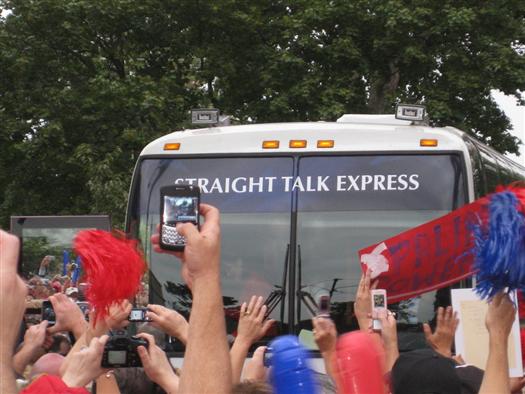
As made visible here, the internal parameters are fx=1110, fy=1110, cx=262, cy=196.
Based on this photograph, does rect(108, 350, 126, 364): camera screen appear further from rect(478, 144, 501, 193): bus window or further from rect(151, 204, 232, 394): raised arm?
rect(478, 144, 501, 193): bus window

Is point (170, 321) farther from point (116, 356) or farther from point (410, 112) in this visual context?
point (410, 112)

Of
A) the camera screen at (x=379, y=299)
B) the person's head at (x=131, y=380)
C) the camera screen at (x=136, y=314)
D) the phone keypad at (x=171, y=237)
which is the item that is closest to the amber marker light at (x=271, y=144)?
the camera screen at (x=379, y=299)

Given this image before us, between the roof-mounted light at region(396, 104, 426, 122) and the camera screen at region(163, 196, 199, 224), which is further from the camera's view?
the roof-mounted light at region(396, 104, 426, 122)

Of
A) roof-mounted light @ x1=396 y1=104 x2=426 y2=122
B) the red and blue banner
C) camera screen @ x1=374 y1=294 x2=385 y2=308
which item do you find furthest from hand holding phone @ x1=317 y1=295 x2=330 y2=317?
roof-mounted light @ x1=396 y1=104 x2=426 y2=122

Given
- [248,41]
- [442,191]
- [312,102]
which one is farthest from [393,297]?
[248,41]

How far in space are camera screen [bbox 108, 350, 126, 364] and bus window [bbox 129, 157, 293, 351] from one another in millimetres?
3926

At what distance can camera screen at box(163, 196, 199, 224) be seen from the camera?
345 cm

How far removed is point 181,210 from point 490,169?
700 cm

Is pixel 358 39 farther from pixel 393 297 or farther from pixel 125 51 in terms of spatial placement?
pixel 393 297

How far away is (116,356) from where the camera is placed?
426cm

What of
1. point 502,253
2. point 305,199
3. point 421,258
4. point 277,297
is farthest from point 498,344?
point 305,199

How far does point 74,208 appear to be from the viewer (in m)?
26.3

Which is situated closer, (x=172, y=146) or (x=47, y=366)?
(x=47, y=366)

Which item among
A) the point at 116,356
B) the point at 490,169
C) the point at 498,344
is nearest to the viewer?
the point at 498,344
